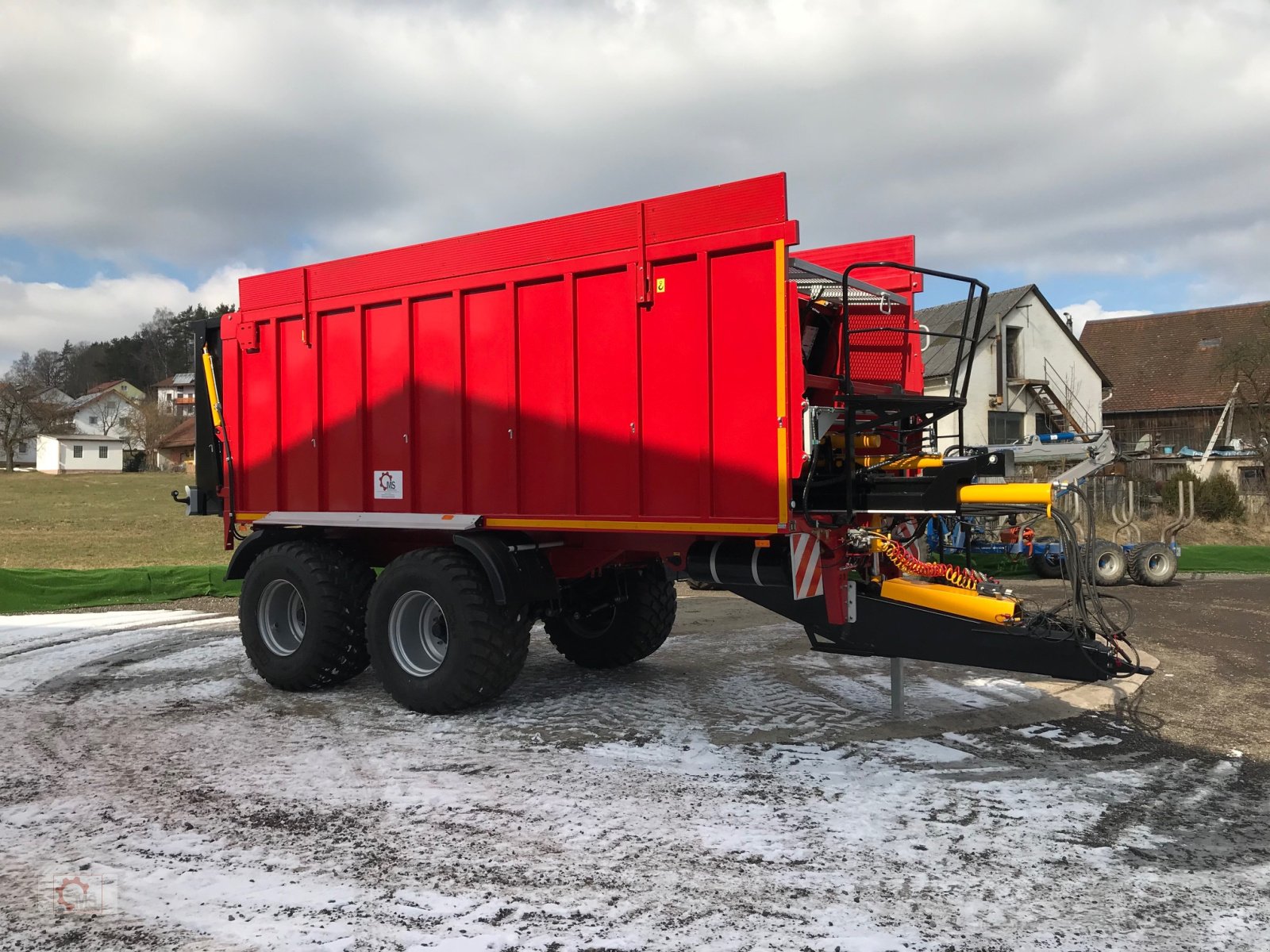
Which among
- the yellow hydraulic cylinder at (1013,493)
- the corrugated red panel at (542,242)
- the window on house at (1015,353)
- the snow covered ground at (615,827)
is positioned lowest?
the snow covered ground at (615,827)

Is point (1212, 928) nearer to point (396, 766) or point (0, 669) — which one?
point (396, 766)

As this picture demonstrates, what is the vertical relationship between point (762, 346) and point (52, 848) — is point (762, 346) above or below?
above

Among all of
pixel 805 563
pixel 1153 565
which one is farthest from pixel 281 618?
pixel 1153 565

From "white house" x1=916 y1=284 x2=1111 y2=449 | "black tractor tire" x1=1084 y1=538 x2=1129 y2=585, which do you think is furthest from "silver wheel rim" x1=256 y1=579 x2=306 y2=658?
"white house" x1=916 y1=284 x2=1111 y2=449

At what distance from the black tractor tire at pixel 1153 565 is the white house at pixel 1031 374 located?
13.2 metres

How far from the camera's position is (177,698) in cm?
675

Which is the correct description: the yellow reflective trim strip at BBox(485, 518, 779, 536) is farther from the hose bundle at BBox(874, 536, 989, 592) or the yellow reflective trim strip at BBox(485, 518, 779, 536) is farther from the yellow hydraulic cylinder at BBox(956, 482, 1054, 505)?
the yellow hydraulic cylinder at BBox(956, 482, 1054, 505)

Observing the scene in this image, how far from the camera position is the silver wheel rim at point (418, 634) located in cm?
634

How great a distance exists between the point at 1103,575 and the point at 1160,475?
16.6m

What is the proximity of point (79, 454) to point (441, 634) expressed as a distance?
75121 mm

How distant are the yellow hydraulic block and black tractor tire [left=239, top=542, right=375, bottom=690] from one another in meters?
3.78

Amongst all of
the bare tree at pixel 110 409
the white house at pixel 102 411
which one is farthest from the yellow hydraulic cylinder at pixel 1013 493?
the bare tree at pixel 110 409

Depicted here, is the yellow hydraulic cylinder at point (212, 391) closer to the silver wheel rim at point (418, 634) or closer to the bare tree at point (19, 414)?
the silver wheel rim at point (418, 634)

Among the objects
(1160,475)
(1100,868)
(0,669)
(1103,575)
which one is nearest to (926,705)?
(1100,868)
